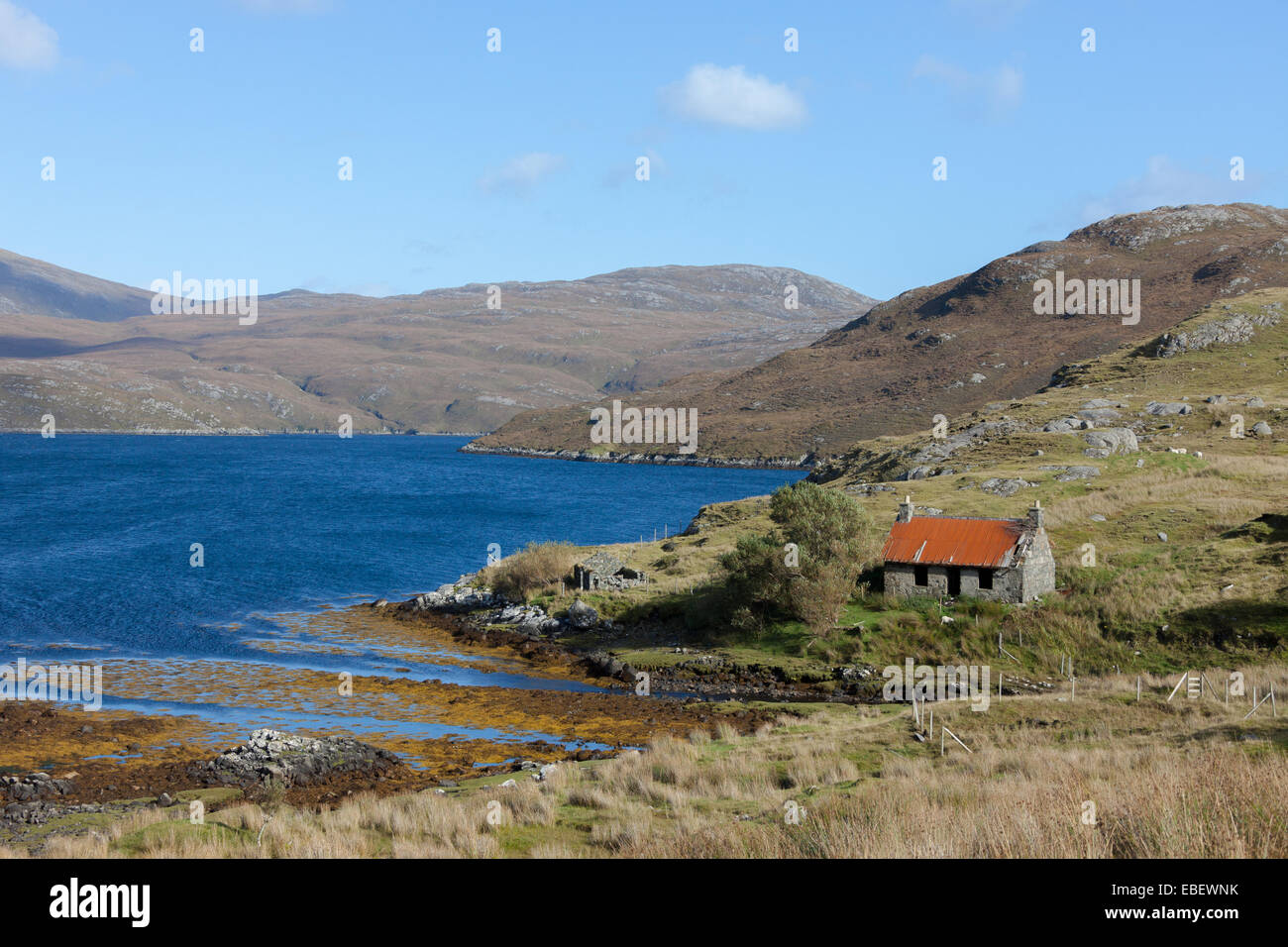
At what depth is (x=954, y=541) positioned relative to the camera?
4822 cm

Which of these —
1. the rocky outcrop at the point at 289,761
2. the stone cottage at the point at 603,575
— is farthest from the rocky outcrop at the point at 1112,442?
the rocky outcrop at the point at 289,761

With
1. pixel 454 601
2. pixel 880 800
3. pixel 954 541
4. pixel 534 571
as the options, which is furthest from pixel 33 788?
pixel 954 541

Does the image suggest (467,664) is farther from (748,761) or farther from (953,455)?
(953,455)

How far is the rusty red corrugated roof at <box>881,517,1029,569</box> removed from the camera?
4688 centimetres

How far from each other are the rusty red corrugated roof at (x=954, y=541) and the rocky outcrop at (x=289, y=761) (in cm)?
2670

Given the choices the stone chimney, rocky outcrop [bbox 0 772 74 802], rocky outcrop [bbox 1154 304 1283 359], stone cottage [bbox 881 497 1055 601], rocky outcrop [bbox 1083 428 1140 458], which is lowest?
rocky outcrop [bbox 0 772 74 802]

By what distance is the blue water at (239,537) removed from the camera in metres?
59.5

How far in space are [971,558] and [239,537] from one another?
73285 millimetres

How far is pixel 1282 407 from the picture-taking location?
87.3m

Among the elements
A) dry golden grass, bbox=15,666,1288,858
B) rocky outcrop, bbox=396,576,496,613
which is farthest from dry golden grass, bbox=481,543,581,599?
dry golden grass, bbox=15,666,1288,858

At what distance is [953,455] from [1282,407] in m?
28.3

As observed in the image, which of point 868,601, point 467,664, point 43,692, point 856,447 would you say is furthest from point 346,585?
point 856,447

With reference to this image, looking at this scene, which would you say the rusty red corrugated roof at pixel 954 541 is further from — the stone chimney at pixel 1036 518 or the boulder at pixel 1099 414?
the boulder at pixel 1099 414

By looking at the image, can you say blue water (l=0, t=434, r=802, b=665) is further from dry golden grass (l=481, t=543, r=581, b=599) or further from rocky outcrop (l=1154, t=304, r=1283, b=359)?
rocky outcrop (l=1154, t=304, r=1283, b=359)
